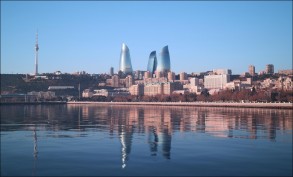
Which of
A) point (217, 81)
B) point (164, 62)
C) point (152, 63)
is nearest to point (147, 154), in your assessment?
point (217, 81)

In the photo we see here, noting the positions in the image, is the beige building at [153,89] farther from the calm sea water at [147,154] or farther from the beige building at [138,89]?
the calm sea water at [147,154]

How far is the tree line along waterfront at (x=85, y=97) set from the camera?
275 feet

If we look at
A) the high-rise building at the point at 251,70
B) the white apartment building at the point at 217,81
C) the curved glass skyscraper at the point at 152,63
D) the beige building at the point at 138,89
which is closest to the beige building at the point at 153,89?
the beige building at the point at 138,89

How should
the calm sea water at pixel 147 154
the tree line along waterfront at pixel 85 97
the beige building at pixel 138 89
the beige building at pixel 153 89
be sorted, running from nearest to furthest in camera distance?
the calm sea water at pixel 147 154 → the tree line along waterfront at pixel 85 97 → the beige building at pixel 153 89 → the beige building at pixel 138 89

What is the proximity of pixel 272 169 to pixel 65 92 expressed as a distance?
157 meters

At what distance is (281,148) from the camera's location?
15.9 m

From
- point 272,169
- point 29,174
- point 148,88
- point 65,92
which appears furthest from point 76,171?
point 65,92

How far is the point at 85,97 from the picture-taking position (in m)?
145

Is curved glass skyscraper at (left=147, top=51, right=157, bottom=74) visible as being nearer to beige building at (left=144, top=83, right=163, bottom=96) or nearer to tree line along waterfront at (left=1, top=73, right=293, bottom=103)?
tree line along waterfront at (left=1, top=73, right=293, bottom=103)

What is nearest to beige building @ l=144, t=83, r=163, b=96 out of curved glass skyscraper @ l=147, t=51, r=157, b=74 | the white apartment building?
the white apartment building

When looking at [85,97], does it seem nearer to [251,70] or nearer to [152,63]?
[152,63]

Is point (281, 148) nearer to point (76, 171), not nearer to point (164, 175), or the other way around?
point (164, 175)

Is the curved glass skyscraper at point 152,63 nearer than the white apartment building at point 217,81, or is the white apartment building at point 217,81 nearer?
the white apartment building at point 217,81

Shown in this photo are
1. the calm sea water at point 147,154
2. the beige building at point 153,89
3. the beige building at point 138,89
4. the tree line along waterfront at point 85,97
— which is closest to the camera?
the calm sea water at point 147,154
